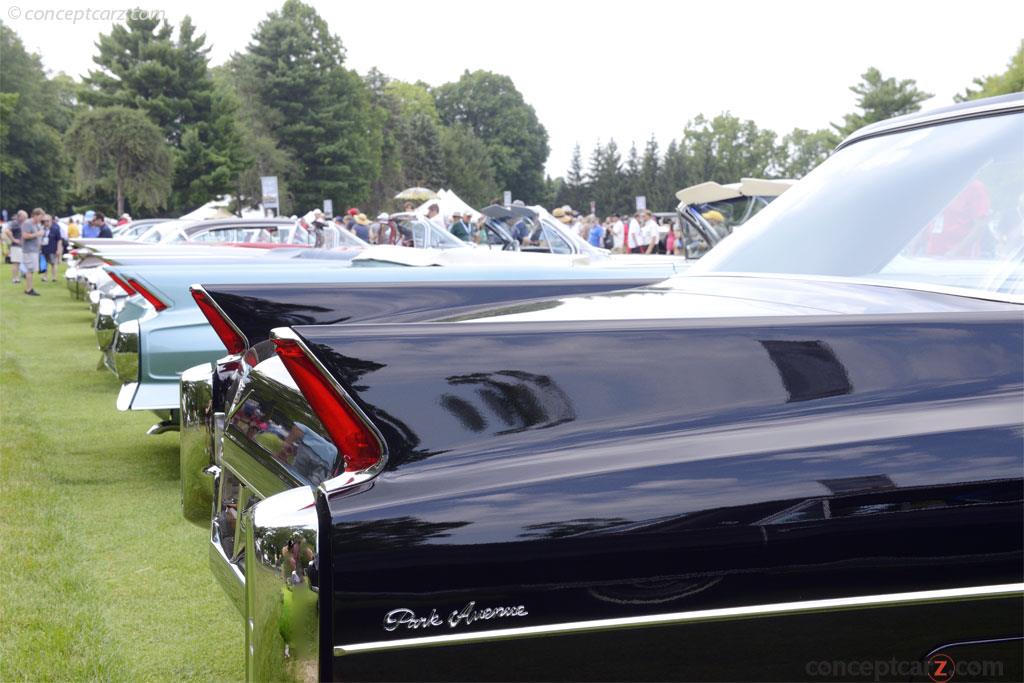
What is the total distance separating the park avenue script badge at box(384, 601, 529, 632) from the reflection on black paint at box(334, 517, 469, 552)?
0.10 meters

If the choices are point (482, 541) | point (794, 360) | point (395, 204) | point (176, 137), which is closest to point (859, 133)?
point (794, 360)

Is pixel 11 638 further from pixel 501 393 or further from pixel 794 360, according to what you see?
pixel 794 360

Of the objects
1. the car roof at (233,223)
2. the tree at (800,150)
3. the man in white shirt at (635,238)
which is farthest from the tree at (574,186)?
the car roof at (233,223)

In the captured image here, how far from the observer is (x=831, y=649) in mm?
1736

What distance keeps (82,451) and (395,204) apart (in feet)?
274

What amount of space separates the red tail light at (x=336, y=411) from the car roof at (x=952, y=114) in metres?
2.03

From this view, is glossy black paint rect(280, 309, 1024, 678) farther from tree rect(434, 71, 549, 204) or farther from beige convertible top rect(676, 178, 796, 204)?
tree rect(434, 71, 549, 204)

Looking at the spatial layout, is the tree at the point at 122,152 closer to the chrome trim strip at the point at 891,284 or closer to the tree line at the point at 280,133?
the tree line at the point at 280,133

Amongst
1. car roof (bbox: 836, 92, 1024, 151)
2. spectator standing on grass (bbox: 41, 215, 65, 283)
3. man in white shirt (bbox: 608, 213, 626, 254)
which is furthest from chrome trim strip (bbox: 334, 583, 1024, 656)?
man in white shirt (bbox: 608, 213, 626, 254)

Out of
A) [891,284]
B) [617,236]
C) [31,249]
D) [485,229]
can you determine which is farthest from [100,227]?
[891,284]

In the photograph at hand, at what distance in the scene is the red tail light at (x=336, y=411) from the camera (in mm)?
1850

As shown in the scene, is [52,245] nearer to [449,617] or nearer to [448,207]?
[448,207]

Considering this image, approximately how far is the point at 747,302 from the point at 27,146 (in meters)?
79.8

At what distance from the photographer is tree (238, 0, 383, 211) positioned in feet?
253
